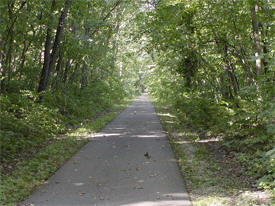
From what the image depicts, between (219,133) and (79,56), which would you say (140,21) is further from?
(219,133)

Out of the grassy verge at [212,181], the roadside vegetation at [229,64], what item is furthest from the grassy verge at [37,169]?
the roadside vegetation at [229,64]

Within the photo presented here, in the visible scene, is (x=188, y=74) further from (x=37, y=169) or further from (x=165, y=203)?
(x=165, y=203)

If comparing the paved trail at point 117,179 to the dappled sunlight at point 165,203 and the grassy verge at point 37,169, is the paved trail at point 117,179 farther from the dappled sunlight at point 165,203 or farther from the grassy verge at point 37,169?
the grassy verge at point 37,169

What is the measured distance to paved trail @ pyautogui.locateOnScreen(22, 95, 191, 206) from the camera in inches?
206

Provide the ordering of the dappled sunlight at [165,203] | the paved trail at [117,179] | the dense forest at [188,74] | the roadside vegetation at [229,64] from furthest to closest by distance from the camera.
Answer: the dense forest at [188,74] < the roadside vegetation at [229,64] < the paved trail at [117,179] < the dappled sunlight at [165,203]

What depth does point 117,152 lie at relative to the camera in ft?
29.3

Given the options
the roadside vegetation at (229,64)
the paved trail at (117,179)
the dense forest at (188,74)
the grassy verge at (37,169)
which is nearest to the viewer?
the paved trail at (117,179)

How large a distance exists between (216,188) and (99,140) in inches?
227

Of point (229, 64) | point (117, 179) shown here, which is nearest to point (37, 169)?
point (117, 179)

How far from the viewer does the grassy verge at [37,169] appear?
5.47m

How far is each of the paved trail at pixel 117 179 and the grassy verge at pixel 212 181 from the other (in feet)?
0.83

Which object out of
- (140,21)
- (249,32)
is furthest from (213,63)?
(140,21)

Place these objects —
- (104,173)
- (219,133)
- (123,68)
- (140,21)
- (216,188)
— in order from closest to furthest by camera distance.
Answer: (216,188), (104,173), (219,133), (140,21), (123,68)

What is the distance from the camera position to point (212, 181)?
19.9 ft
